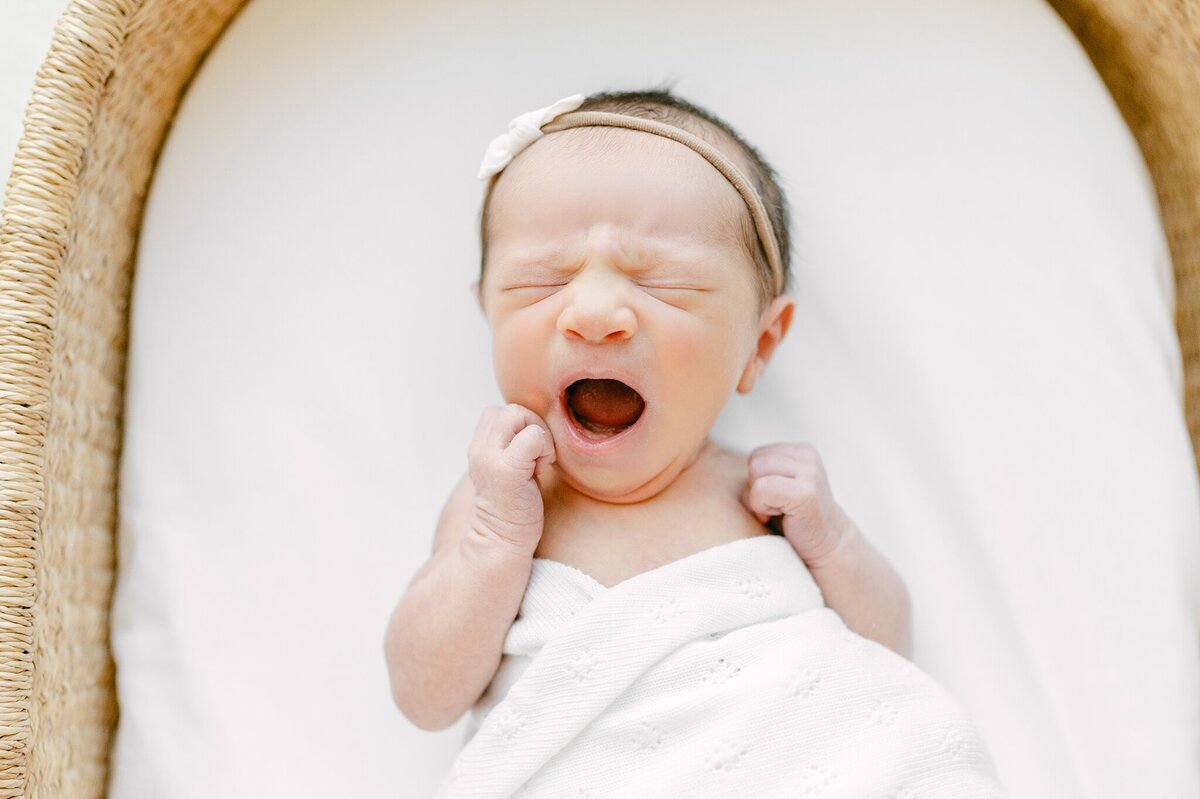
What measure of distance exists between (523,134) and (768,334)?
0.38m

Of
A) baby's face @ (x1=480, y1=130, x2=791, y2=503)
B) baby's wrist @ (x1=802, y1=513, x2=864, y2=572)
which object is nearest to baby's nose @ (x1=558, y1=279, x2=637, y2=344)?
baby's face @ (x1=480, y1=130, x2=791, y2=503)

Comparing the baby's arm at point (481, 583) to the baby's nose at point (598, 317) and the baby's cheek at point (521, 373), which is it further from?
the baby's nose at point (598, 317)

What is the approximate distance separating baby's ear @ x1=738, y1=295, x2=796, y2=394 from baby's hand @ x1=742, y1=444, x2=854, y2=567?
99 millimetres

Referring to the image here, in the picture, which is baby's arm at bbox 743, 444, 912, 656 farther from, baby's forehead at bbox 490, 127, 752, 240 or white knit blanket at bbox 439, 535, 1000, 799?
baby's forehead at bbox 490, 127, 752, 240

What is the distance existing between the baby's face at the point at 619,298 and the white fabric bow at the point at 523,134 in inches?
1.3

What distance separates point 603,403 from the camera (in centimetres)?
128

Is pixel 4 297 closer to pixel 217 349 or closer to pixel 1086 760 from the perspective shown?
pixel 217 349

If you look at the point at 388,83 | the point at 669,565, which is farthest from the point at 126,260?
the point at 669,565

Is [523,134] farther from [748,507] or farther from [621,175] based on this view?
[748,507]

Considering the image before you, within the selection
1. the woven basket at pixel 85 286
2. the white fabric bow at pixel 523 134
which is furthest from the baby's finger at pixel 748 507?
the woven basket at pixel 85 286

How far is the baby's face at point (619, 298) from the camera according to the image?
47.2 inches

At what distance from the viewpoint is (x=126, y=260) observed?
152cm

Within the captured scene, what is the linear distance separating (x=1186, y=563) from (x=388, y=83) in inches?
48.4

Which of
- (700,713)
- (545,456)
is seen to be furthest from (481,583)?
(700,713)
